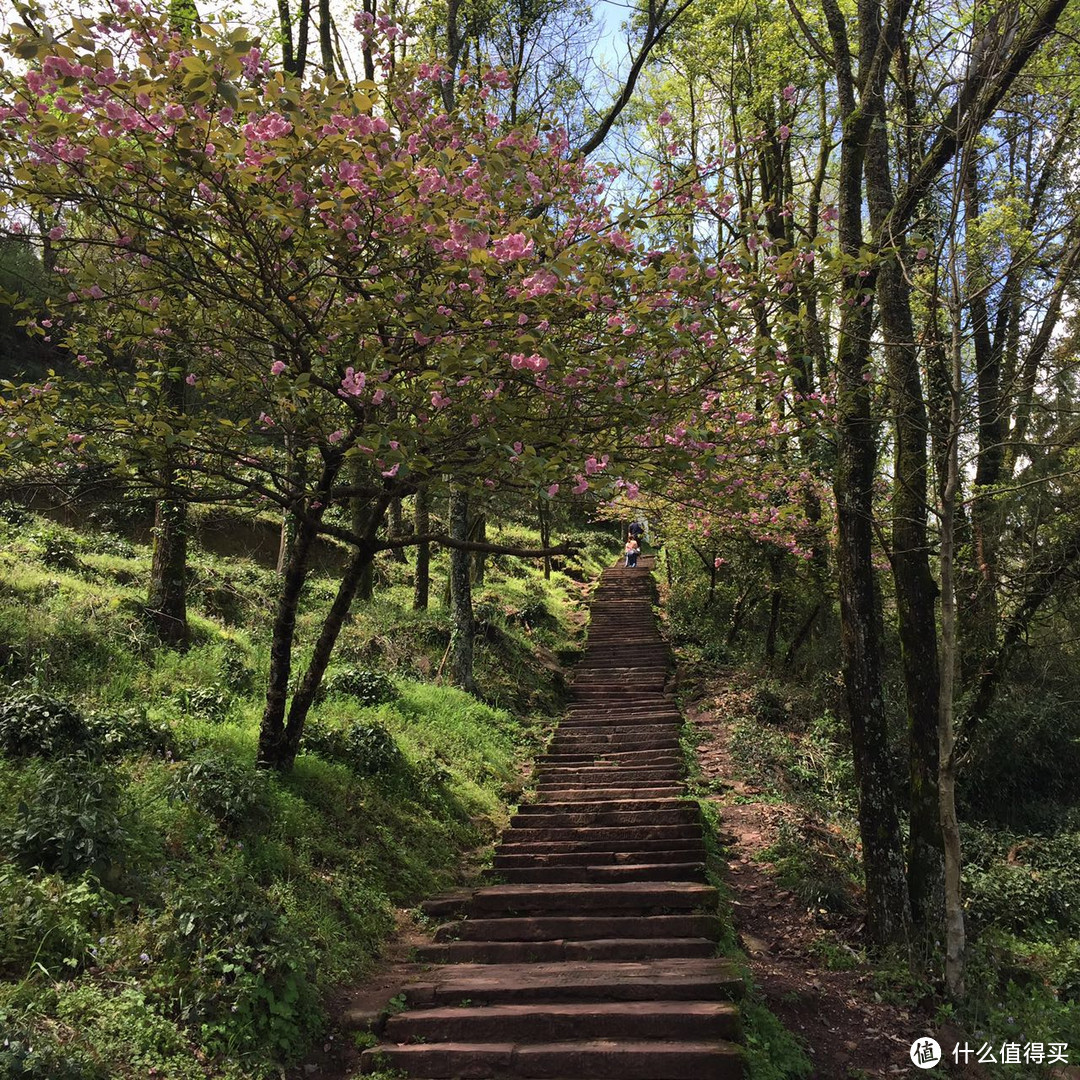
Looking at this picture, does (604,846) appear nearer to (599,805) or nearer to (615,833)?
(615,833)

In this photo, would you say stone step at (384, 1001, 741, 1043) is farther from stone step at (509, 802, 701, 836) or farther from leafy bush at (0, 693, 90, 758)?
stone step at (509, 802, 701, 836)

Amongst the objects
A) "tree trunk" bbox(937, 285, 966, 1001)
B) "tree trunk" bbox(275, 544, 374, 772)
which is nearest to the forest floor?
"tree trunk" bbox(937, 285, 966, 1001)

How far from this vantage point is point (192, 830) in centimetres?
559

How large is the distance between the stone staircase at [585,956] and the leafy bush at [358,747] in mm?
1624

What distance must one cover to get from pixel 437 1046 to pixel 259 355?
17.6 ft

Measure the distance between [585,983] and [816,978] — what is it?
223 cm

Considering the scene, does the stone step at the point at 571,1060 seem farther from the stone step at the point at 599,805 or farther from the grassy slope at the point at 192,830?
the stone step at the point at 599,805

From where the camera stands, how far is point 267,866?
229 inches

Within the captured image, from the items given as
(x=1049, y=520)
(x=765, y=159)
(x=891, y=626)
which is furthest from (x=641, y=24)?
(x=891, y=626)

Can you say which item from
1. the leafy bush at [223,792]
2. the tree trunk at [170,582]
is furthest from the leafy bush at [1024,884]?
the tree trunk at [170,582]

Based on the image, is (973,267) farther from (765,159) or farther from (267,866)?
(267,866)

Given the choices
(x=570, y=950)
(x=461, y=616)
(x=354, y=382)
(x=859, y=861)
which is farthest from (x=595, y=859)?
(x=461, y=616)

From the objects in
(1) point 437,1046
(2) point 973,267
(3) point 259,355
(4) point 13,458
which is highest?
(2) point 973,267

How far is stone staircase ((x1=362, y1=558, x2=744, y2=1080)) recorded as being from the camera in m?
4.49
